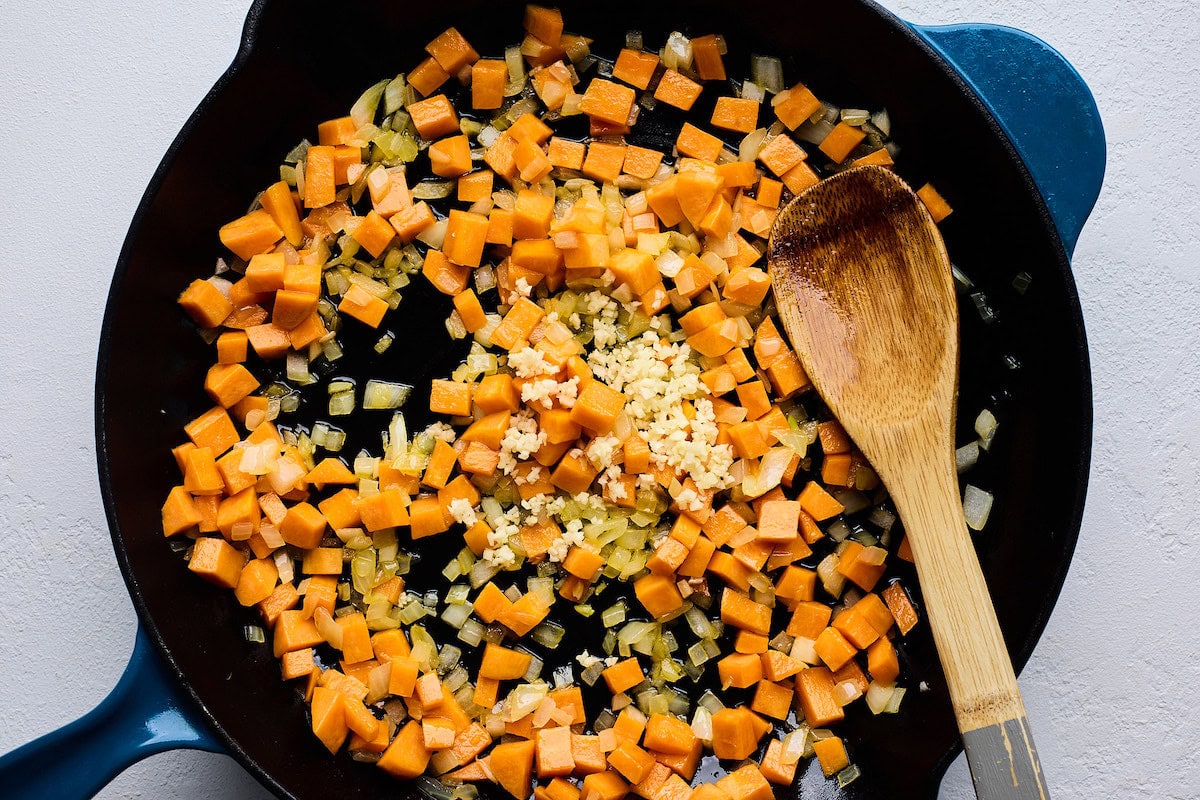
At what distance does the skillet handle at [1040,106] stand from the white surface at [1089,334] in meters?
0.31

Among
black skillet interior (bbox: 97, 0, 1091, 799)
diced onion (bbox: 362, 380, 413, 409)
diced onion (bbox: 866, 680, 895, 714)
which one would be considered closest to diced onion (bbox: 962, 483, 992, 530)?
black skillet interior (bbox: 97, 0, 1091, 799)

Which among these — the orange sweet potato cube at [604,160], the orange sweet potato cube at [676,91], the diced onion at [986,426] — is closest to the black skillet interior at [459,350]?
the diced onion at [986,426]

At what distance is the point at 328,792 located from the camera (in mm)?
2146

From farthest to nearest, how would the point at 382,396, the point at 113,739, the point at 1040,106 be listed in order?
1. the point at 382,396
2. the point at 1040,106
3. the point at 113,739

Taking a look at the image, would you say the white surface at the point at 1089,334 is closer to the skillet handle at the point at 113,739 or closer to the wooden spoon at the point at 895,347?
the skillet handle at the point at 113,739

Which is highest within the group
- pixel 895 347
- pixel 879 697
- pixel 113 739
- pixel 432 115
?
pixel 432 115

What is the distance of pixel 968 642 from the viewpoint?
1.87 m

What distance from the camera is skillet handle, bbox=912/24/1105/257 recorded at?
1973 mm

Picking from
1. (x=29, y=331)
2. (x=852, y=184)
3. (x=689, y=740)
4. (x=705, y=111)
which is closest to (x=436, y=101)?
(x=705, y=111)

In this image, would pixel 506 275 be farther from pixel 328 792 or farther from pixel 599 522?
pixel 328 792

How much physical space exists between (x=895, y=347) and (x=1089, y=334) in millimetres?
609

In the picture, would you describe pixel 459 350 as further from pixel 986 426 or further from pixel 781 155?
pixel 986 426

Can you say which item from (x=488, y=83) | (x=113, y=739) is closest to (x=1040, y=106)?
(x=488, y=83)

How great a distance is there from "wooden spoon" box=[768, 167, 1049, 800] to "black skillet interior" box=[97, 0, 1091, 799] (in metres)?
0.22
